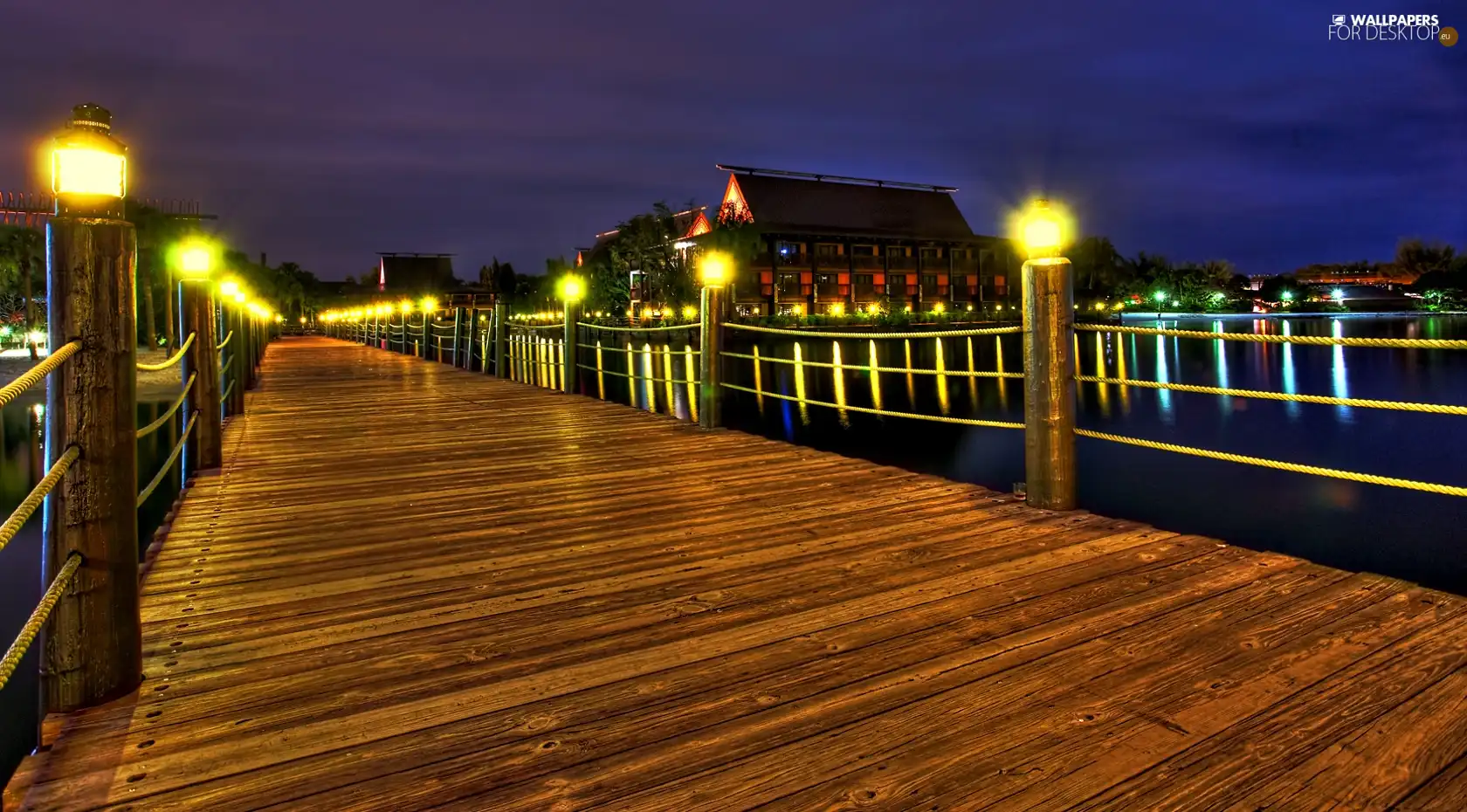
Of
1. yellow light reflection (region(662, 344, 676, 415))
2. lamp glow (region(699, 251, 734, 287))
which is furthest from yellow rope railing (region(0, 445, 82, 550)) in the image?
lamp glow (region(699, 251, 734, 287))

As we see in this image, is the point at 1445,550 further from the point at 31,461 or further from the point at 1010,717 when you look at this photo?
the point at 31,461

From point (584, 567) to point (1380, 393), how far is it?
2453 centimetres

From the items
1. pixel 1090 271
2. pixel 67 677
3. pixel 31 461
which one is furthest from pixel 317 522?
pixel 1090 271

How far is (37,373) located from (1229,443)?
17014mm

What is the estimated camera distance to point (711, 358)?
20.1 ft

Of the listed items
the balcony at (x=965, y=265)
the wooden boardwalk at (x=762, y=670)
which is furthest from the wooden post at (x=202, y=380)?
the balcony at (x=965, y=265)

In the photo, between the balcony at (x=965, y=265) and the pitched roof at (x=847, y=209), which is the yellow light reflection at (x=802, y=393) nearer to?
the pitched roof at (x=847, y=209)

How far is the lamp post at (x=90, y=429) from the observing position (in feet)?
5.67

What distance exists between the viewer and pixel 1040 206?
136 inches

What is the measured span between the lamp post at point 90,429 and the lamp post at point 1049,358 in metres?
2.89

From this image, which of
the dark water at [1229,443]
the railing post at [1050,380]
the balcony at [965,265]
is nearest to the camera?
the railing post at [1050,380]

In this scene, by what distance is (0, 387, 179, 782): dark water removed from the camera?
4281 mm

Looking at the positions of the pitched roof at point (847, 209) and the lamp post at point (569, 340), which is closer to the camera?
the lamp post at point (569, 340)

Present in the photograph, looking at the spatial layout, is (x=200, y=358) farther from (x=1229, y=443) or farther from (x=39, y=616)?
(x=1229, y=443)
